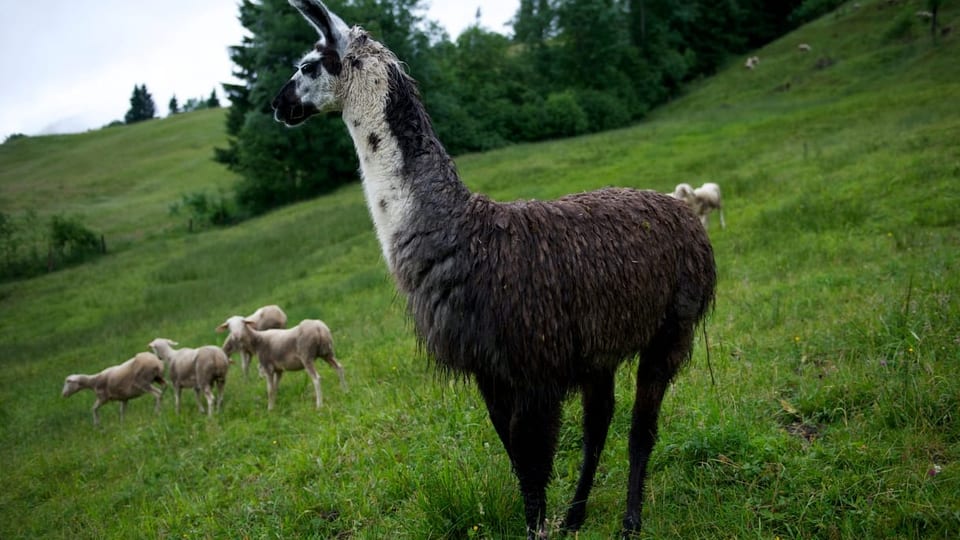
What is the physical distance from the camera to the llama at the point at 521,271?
3.32 m

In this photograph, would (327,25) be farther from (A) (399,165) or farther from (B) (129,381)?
(B) (129,381)

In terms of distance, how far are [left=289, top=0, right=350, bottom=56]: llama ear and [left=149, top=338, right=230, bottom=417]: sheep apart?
648 cm

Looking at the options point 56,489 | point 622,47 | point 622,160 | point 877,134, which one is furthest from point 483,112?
point 56,489

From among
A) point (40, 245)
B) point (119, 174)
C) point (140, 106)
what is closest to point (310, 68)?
point (40, 245)

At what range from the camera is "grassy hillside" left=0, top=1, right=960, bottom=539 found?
3.73 m

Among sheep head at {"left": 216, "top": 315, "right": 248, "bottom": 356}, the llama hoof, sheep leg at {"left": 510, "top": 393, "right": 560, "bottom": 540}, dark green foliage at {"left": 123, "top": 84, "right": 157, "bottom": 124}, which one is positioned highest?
dark green foliage at {"left": 123, "top": 84, "right": 157, "bottom": 124}

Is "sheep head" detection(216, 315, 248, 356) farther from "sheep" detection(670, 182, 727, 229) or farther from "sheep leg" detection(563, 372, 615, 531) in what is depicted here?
"sheep" detection(670, 182, 727, 229)

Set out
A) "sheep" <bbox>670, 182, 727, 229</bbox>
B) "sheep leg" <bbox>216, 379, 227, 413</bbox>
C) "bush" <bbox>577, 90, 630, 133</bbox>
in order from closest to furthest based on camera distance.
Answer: "sheep leg" <bbox>216, 379, 227, 413</bbox> → "sheep" <bbox>670, 182, 727, 229</bbox> → "bush" <bbox>577, 90, 630, 133</bbox>

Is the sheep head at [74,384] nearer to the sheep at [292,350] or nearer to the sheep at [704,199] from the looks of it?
the sheep at [292,350]

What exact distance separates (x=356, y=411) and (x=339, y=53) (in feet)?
12.5

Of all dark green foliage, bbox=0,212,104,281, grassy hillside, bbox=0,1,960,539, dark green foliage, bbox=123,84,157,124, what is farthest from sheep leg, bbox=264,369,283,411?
dark green foliage, bbox=123,84,157,124

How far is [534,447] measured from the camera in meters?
3.43

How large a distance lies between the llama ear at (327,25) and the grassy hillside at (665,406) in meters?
1.73

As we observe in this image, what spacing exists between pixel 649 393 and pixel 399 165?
6.62ft
